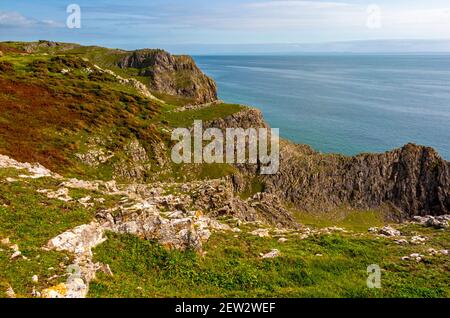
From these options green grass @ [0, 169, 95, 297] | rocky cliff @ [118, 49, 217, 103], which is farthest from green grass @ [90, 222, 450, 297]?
rocky cliff @ [118, 49, 217, 103]

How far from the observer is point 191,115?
86312 mm

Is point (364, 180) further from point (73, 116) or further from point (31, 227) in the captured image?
point (31, 227)

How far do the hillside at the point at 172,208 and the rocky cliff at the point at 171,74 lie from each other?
8356 cm

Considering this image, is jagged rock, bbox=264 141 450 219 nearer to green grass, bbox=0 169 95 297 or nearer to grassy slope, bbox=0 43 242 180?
grassy slope, bbox=0 43 242 180

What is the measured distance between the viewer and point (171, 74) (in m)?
185

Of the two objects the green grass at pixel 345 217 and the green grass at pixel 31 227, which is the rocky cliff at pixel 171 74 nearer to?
the green grass at pixel 345 217

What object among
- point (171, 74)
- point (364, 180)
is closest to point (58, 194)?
point (364, 180)

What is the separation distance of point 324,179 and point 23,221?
74.0 meters

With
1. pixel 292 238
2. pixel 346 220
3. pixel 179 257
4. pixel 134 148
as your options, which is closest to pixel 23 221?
pixel 179 257

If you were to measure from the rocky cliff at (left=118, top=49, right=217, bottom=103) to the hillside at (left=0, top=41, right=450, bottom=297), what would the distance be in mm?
83562

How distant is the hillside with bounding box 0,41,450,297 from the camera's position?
2094cm

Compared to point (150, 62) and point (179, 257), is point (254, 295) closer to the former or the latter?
point (179, 257)

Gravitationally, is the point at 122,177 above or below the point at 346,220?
above

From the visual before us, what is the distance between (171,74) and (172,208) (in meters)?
161
